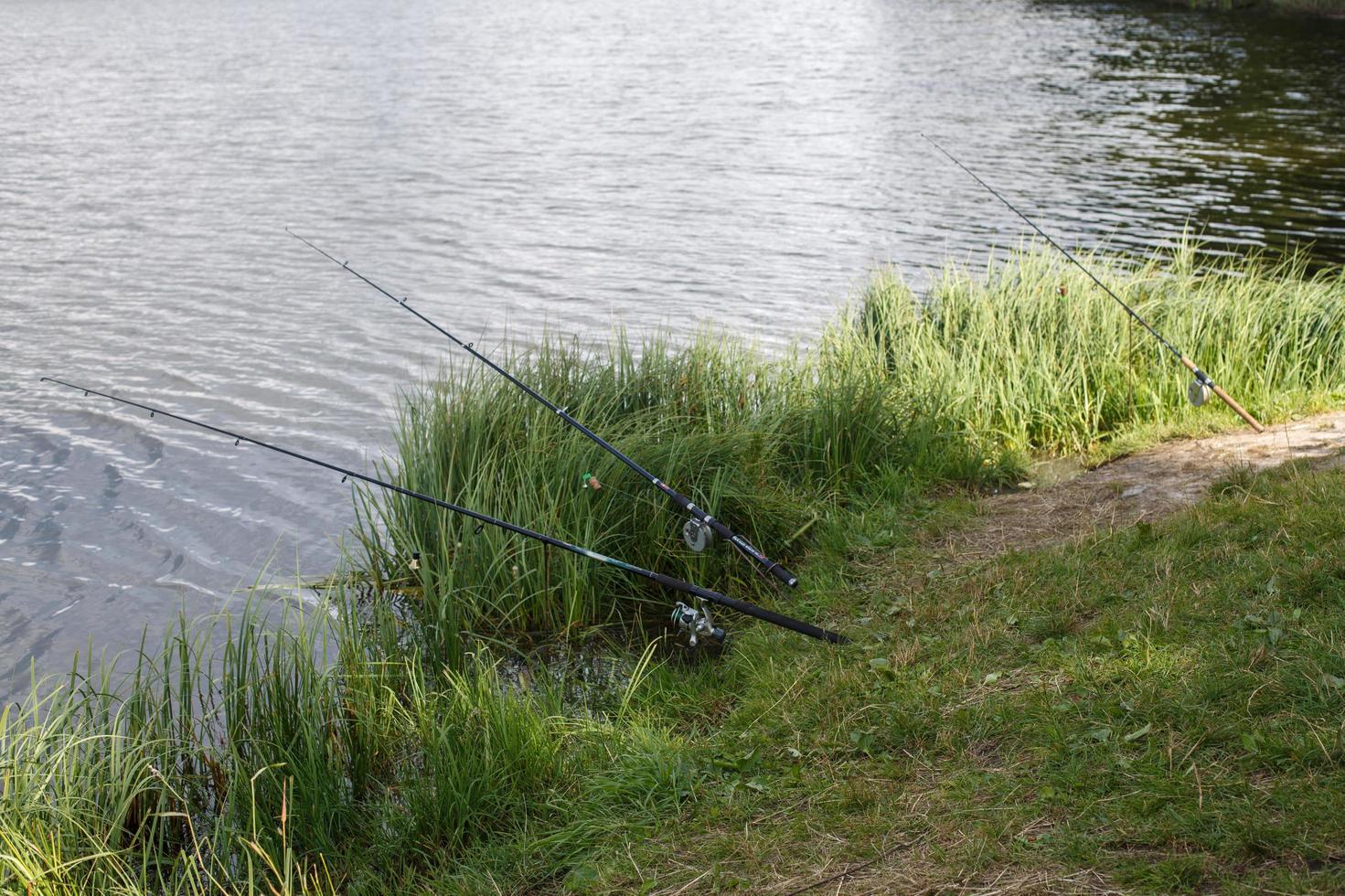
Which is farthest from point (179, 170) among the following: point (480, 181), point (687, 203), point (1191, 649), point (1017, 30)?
point (1017, 30)

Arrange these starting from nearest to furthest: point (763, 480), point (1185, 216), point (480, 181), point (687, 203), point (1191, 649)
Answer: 1. point (1191, 649)
2. point (763, 480)
3. point (1185, 216)
4. point (687, 203)
5. point (480, 181)

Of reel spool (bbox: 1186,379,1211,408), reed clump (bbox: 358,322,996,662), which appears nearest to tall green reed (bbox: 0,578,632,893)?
reed clump (bbox: 358,322,996,662)

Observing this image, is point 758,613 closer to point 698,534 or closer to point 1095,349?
point 698,534

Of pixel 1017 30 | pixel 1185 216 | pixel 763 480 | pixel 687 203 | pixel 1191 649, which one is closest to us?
pixel 1191 649

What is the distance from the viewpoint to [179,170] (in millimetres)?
18891

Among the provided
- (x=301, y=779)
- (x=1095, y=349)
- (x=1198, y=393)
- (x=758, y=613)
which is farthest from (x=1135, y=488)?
(x=301, y=779)

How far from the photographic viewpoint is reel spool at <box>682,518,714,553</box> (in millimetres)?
5348

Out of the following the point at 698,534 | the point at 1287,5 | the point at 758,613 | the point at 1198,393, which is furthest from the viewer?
the point at 1287,5

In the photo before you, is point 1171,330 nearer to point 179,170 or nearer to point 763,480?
point 763,480

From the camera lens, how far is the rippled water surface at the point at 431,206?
26.7 feet

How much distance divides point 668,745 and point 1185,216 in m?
14.3

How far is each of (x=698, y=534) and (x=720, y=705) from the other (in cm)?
88

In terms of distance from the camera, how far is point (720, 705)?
4.81 metres

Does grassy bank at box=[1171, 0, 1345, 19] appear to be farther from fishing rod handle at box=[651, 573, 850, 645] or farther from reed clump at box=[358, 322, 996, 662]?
fishing rod handle at box=[651, 573, 850, 645]
